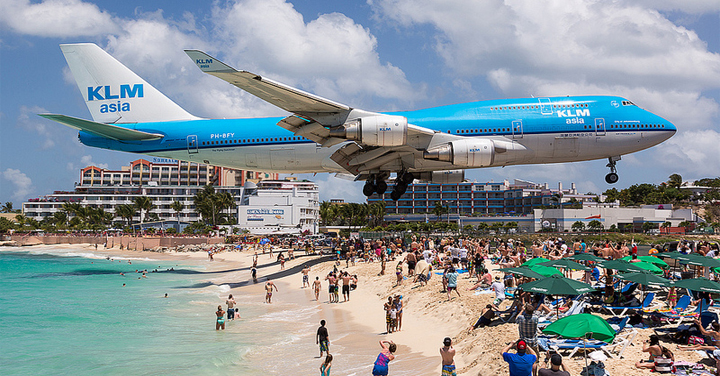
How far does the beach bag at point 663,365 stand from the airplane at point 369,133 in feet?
52.7

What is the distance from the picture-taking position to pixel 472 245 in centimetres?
3684

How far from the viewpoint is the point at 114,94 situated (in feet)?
114

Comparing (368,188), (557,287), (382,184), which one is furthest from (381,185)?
(557,287)

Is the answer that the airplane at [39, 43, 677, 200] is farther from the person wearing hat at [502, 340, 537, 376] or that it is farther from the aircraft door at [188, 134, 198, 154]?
the person wearing hat at [502, 340, 537, 376]

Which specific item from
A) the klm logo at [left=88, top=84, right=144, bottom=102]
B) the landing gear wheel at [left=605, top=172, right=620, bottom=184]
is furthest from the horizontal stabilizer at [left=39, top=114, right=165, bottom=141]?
the landing gear wheel at [left=605, top=172, right=620, bottom=184]

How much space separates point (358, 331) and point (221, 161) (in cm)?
1562

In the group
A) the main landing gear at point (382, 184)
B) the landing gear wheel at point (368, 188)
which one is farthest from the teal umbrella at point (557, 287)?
the landing gear wheel at point (368, 188)

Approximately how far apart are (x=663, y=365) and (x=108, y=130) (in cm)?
3027

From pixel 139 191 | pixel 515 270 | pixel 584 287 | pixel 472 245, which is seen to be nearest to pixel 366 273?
pixel 472 245

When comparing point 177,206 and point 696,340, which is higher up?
point 177,206

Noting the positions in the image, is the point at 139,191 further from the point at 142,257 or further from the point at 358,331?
the point at 358,331

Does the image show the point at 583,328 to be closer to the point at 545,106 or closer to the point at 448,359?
the point at 448,359

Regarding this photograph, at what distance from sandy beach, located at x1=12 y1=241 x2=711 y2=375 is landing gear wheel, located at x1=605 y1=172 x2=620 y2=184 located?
11189 millimetres

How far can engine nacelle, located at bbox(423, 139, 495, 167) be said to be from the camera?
2748 centimetres
